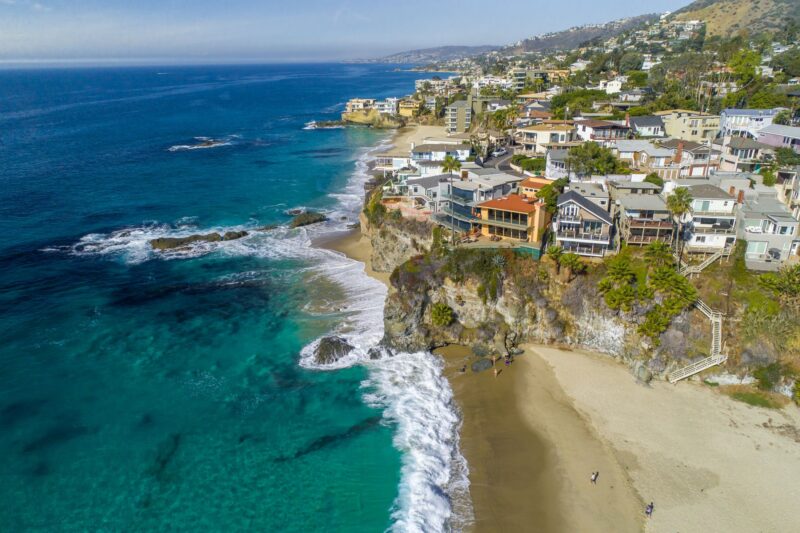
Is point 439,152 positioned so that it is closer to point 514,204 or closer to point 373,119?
point 514,204

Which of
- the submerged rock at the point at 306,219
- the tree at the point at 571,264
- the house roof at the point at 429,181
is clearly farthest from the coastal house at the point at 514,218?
the submerged rock at the point at 306,219

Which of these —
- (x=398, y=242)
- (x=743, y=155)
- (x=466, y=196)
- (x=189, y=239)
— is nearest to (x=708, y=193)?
(x=743, y=155)

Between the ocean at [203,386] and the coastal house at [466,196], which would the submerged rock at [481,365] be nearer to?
the ocean at [203,386]

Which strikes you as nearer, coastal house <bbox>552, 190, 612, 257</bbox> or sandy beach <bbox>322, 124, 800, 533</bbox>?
sandy beach <bbox>322, 124, 800, 533</bbox>

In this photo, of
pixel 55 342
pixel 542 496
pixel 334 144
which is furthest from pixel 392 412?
pixel 334 144

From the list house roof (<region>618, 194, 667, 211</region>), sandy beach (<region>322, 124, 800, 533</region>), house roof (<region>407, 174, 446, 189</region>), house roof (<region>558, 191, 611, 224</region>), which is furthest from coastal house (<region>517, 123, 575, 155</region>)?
sandy beach (<region>322, 124, 800, 533</region>)

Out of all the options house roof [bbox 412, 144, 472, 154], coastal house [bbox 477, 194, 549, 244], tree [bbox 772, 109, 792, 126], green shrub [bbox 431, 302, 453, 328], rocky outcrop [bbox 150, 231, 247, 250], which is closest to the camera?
green shrub [bbox 431, 302, 453, 328]

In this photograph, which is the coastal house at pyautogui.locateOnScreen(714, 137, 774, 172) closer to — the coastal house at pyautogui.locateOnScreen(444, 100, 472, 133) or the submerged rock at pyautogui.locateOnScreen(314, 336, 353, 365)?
the submerged rock at pyautogui.locateOnScreen(314, 336, 353, 365)
